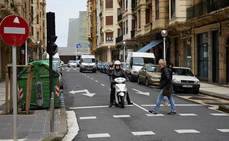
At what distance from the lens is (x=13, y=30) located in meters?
10.3

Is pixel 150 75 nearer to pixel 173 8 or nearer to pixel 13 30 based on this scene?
pixel 173 8

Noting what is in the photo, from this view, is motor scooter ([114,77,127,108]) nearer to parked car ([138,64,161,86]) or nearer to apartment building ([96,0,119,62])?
parked car ([138,64,161,86])

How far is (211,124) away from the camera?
46.8 feet

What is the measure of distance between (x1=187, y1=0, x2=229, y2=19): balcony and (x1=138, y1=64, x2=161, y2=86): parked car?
530cm

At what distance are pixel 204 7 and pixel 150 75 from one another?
278 inches

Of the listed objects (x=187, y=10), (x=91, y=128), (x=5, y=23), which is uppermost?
(x=187, y=10)

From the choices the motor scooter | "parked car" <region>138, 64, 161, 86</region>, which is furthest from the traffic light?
"parked car" <region>138, 64, 161, 86</region>

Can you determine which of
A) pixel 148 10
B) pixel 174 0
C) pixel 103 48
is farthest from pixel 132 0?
pixel 103 48

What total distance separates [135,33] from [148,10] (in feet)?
25.8

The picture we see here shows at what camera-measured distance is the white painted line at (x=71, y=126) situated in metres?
12.1

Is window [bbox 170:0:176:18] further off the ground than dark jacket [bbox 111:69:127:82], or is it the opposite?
window [bbox 170:0:176:18]

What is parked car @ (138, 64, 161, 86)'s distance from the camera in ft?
106

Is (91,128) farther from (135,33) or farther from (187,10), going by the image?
(135,33)

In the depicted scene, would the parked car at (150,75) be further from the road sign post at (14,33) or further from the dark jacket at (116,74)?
the road sign post at (14,33)
